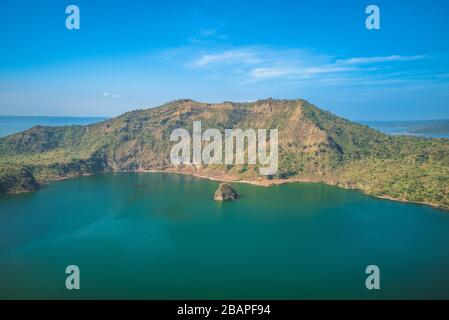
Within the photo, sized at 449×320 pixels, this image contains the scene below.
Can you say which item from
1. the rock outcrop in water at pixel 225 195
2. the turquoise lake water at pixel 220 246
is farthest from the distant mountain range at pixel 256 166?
the rock outcrop in water at pixel 225 195

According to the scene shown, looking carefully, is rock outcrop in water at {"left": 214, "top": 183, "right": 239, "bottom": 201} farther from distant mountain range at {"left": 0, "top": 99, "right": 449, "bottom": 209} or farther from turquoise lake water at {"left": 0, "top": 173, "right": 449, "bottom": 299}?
distant mountain range at {"left": 0, "top": 99, "right": 449, "bottom": 209}

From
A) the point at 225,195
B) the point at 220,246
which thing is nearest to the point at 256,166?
the point at 225,195

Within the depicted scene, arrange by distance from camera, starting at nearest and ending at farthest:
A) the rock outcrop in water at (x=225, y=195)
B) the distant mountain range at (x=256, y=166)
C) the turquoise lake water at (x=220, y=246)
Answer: the turquoise lake water at (x=220, y=246) < the rock outcrop in water at (x=225, y=195) < the distant mountain range at (x=256, y=166)

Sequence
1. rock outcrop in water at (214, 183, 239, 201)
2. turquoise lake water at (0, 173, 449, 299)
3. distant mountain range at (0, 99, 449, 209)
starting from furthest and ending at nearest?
distant mountain range at (0, 99, 449, 209) → rock outcrop in water at (214, 183, 239, 201) → turquoise lake water at (0, 173, 449, 299)

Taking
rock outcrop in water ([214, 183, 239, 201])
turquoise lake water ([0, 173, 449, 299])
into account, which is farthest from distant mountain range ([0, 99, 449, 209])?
rock outcrop in water ([214, 183, 239, 201])

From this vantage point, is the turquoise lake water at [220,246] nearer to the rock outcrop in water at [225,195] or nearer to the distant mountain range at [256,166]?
the rock outcrop in water at [225,195]
